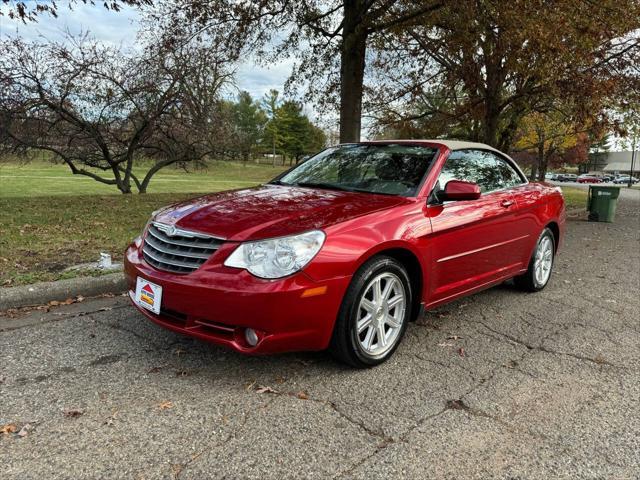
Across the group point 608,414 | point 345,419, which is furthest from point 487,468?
point 608,414

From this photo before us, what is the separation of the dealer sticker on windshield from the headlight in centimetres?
54

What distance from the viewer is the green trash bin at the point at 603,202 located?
41.3ft

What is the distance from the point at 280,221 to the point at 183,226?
2.08 ft

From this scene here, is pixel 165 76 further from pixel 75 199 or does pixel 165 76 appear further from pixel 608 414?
pixel 608 414

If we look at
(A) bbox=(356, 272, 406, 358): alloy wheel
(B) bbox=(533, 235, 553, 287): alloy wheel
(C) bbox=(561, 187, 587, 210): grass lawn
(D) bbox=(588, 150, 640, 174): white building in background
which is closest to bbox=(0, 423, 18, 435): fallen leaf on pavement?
(A) bbox=(356, 272, 406, 358): alloy wheel

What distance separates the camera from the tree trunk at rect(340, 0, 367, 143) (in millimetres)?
9539

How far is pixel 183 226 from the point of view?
3197 millimetres

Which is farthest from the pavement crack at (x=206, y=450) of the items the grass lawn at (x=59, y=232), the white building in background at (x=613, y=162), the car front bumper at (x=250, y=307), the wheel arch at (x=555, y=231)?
the white building in background at (x=613, y=162)

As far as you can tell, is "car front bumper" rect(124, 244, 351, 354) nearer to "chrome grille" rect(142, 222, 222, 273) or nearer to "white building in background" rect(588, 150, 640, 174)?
"chrome grille" rect(142, 222, 222, 273)

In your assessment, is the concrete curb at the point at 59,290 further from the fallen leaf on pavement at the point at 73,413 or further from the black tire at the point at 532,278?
the black tire at the point at 532,278

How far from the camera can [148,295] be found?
125 inches

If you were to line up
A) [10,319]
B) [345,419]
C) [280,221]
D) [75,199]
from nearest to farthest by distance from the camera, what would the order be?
[345,419]
[280,221]
[10,319]
[75,199]

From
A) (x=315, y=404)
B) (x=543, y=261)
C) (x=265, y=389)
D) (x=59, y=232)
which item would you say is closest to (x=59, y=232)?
(x=59, y=232)

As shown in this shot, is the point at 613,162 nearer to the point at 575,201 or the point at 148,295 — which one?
the point at 575,201
